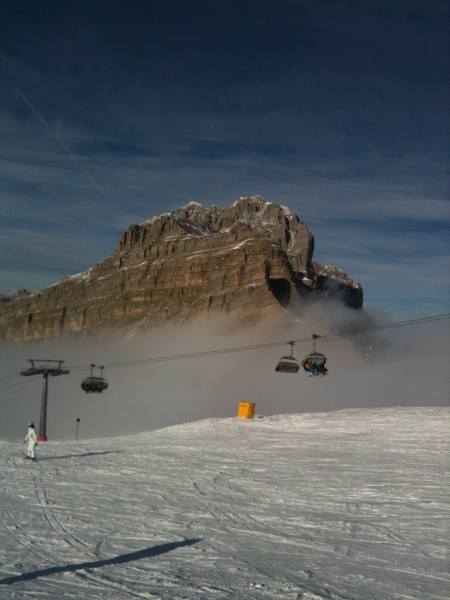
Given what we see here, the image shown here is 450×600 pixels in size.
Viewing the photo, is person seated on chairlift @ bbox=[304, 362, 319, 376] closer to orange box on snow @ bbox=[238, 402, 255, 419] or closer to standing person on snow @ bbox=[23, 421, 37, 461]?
orange box on snow @ bbox=[238, 402, 255, 419]

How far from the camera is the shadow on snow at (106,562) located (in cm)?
875

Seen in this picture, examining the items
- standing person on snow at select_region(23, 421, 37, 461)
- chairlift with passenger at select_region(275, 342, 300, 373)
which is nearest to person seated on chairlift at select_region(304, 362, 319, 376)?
chairlift with passenger at select_region(275, 342, 300, 373)

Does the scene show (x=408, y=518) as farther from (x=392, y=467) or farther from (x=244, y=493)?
(x=392, y=467)

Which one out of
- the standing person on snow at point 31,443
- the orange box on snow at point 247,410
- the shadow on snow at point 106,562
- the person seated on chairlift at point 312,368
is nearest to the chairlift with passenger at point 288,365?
the person seated on chairlift at point 312,368

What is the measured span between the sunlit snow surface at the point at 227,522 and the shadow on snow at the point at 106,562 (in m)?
0.04

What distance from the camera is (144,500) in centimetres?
1509

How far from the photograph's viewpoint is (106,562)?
9773mm

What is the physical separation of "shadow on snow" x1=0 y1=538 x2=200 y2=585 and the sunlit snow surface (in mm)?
44

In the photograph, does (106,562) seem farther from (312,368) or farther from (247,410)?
(247,410)

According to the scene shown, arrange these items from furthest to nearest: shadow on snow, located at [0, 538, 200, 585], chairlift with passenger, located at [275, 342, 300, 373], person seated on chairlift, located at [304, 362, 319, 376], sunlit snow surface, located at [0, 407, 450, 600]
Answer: chairlift with passenger, located at [275, 342, 300, 373], person seated on chairlift, located at [304, 362, 319, 376], sunlit snow surface, located at [0, 407, 450, 600], shadow on snow, located at [0, 538, 200, 585]

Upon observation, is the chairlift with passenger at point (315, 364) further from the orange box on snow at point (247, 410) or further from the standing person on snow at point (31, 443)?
the standing person on snow at point (31, 443)

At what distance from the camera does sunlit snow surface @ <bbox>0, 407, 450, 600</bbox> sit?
29.7 feet

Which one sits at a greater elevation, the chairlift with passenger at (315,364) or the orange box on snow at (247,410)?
the chairlift with passenger at (315,364)

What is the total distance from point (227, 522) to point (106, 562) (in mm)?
4029
